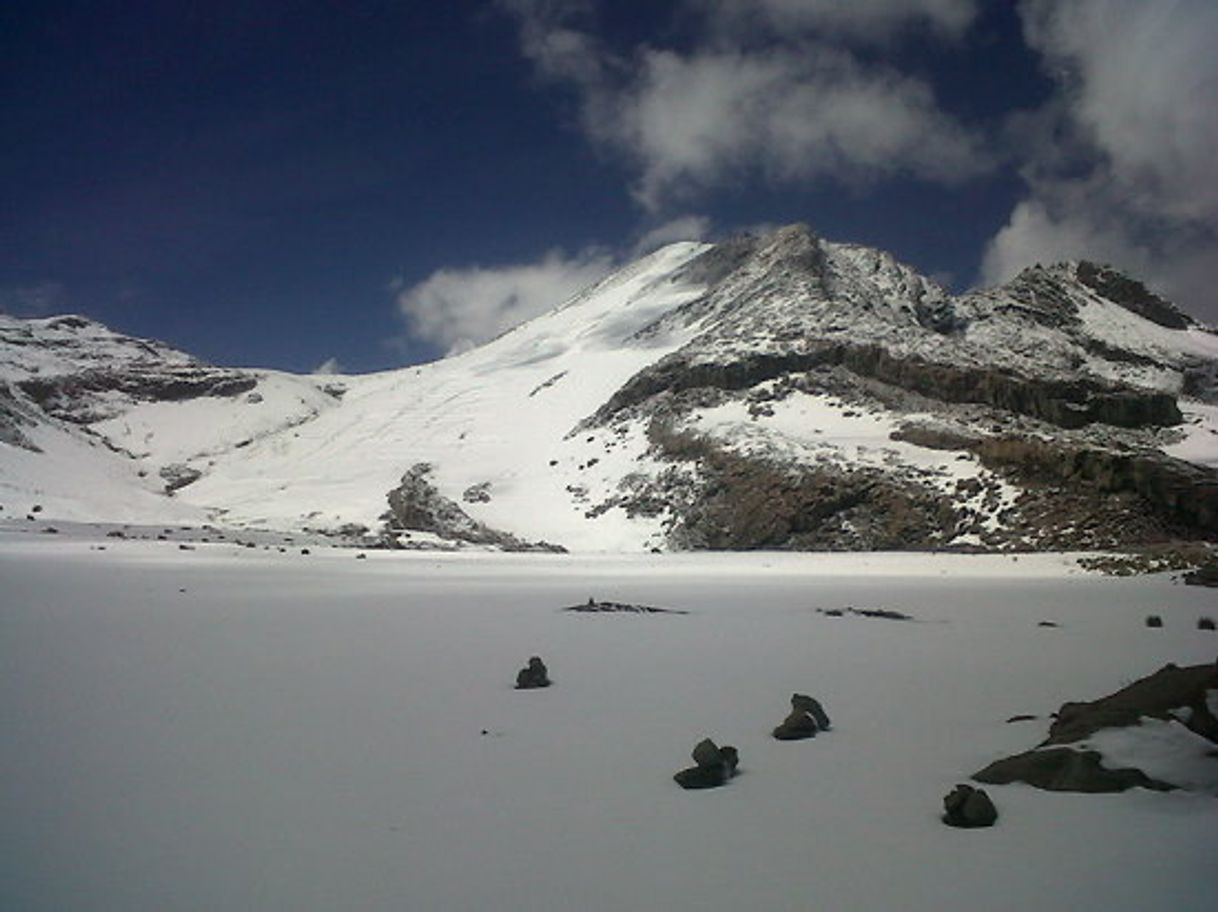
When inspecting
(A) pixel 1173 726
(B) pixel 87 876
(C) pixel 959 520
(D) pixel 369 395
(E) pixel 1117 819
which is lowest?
(B) pixel 87 876

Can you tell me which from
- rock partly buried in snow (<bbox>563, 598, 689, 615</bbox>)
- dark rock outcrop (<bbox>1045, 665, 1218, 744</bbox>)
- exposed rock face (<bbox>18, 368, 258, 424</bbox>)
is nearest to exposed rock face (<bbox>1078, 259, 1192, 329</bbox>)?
rock partly buried in snow (<bbox>563, 598, 689, 615</bbox>)

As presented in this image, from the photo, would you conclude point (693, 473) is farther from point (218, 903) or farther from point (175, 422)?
point (175, 422)

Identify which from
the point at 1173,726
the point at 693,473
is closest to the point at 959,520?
the point at 693,473

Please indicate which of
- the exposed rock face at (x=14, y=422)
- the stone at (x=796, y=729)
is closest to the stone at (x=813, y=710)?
the stone at (x=796, y=729)

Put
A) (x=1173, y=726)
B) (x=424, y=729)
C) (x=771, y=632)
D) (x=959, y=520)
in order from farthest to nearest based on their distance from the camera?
1. (x=959, y=520)
2. (x=771, y=632)
3. (x=424, y=729)
4. (x=1173, y=726)

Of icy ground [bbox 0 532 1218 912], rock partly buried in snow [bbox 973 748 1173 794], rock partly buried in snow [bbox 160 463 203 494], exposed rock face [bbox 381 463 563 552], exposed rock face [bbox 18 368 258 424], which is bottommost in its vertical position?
icy ground [bbox 0 532 1218 912]

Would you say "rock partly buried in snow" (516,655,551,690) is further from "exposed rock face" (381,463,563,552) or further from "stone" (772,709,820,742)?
"exposed rock face" (381,463,563,552)
